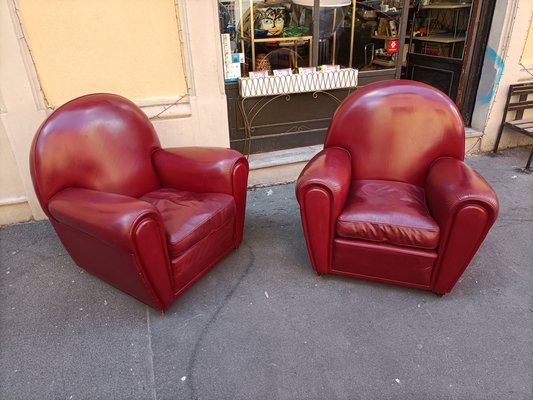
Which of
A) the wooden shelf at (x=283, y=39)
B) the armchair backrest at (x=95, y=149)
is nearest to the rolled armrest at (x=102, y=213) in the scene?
the armchair backrest at (x=95, y=149)

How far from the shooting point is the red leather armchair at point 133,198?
5.29 feet

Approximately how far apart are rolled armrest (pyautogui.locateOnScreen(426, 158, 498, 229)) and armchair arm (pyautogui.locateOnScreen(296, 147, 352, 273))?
1.47ft

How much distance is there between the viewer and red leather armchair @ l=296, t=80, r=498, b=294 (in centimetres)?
175

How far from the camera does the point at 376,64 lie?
340 cm

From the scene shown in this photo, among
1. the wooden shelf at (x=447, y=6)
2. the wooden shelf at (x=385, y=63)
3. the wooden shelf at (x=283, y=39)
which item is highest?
the wooden shelf at (x=447, y=6)

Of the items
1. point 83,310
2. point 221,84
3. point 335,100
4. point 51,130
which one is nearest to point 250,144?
point 221,84

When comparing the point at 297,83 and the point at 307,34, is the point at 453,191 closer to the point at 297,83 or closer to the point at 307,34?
the point at 297,83

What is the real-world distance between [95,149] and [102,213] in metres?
0.53

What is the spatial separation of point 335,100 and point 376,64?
561 mm

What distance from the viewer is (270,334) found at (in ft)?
5.64

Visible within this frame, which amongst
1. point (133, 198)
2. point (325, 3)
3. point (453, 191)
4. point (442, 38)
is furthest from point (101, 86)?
point (442, 38)

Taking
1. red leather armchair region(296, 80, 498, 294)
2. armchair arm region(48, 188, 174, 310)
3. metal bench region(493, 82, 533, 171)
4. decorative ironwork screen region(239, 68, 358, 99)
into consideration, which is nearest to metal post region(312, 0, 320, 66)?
decorative ironwork screen region(239, 68, 358, 99)

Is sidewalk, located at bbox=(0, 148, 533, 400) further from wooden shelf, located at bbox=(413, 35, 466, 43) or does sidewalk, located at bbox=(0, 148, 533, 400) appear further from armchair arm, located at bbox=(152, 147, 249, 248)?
wooden shelf, located at bbox=(413, 35, 466, 43)

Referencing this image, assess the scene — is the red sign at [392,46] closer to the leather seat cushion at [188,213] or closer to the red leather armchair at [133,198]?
the red leather armchair at [133,198]
